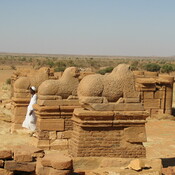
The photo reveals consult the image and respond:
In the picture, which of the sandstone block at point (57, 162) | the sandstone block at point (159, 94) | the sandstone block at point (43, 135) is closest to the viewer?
the sandstone block at point (57, 162)

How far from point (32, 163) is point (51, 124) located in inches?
113

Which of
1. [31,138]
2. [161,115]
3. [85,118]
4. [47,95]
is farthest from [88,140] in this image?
[161,115]

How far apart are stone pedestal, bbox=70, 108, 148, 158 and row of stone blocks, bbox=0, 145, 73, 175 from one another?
3.43 ft

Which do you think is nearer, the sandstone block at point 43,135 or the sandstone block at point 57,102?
the sandstone block at point 57,102

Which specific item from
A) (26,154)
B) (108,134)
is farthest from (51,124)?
(26,154)

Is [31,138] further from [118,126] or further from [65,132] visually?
[118,126]

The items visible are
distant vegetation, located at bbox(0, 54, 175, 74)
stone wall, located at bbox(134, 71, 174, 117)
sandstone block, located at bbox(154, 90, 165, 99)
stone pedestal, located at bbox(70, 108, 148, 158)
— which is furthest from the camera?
distant vegetation, located at bbox(0, 54, 175, 74)

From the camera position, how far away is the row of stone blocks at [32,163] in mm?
6254

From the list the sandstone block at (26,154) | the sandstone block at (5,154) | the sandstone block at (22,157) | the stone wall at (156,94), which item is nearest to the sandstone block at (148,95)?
the stone wall at (156,94)

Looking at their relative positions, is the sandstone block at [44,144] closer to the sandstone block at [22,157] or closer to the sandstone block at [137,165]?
the sandstone block at [22,157]

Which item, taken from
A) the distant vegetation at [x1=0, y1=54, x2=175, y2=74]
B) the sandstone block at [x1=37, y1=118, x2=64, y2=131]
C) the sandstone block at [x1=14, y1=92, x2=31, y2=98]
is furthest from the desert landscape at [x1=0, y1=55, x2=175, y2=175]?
the distant vegetation at [x1=0, y1=54, x2=175, y2=74]

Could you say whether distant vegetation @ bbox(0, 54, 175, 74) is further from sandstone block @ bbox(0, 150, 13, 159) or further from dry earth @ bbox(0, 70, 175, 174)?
sandstone block @ bbox(0, 150, 13, 159)

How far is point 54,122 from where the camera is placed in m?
9.47

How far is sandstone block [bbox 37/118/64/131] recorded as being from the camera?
30.9 feet
